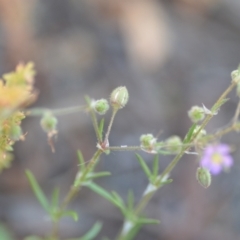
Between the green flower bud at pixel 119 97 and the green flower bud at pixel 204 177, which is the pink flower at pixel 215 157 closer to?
the green flower bud at pixel 204 177

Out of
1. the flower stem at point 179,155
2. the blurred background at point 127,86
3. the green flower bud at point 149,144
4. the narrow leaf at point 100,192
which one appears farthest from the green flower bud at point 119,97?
the blurred background at point 127,86

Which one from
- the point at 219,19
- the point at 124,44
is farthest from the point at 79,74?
the point at 219,19

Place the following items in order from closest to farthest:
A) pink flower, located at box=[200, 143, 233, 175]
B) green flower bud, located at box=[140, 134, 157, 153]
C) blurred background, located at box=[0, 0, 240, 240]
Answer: pink flower, located at box=[200, 143, 233, 175]
green flower bud, located at box=[140, 134, 157, 153]
blurred background, located at box=[0, 0, 240, 240]

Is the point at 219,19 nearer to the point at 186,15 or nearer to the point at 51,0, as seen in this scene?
the point at 186,15

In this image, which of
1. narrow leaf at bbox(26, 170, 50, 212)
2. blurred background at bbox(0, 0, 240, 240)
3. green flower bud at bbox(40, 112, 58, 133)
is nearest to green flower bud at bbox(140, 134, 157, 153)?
green flower bud at bbox(40, 112, 58, 133)

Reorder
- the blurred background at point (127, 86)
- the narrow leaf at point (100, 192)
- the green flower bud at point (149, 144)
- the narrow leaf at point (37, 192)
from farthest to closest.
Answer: the blurred background at point (127, 86) < the narrow leaf at point (37, 192) < the narrow leaf at point (100, 192) < the green flower bud at point (149, 144)

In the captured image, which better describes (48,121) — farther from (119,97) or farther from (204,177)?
(204,177)

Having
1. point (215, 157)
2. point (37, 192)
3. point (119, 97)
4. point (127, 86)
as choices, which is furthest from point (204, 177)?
point (127, 86)

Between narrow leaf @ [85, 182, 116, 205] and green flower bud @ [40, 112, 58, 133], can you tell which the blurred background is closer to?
narrow leaf @ [85, 182, 116, 205]

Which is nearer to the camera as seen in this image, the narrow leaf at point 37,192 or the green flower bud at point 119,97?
the green flower bud at point 119,97
